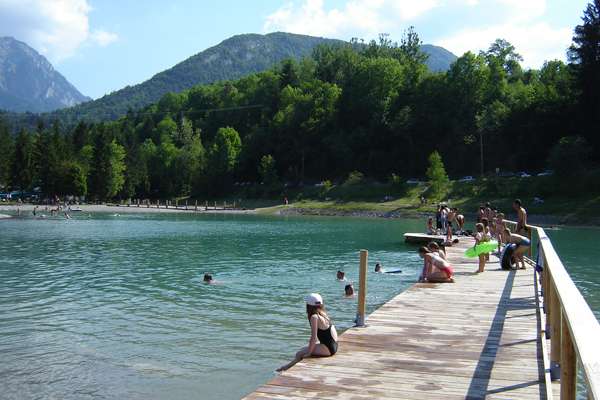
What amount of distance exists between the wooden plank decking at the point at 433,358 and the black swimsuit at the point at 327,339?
159 millimetres

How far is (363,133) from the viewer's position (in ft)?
380

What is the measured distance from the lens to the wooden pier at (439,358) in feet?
25.6

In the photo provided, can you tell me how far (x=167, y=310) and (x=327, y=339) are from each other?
34.4 feet

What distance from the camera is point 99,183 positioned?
114 metres

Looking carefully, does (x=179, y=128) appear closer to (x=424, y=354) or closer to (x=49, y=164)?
(x=49, y=164)

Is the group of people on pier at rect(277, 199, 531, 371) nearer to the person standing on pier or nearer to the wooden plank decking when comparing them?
the person standing on pier

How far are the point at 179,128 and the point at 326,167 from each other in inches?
2493

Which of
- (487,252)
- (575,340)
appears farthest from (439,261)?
(575,340)

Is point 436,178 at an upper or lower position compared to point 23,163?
lower

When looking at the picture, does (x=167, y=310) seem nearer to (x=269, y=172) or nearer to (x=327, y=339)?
(x=327, y=339)

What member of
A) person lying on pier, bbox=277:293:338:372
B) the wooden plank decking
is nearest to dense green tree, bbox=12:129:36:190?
the wooden plank decking

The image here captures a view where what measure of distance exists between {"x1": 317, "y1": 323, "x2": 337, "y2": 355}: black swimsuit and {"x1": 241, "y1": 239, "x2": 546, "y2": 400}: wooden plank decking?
16 centimetres

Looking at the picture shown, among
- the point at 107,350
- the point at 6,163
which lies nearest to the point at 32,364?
the point at 107,350

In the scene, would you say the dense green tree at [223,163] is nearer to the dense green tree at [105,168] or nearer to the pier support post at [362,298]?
the dense green tree at [105,168]
